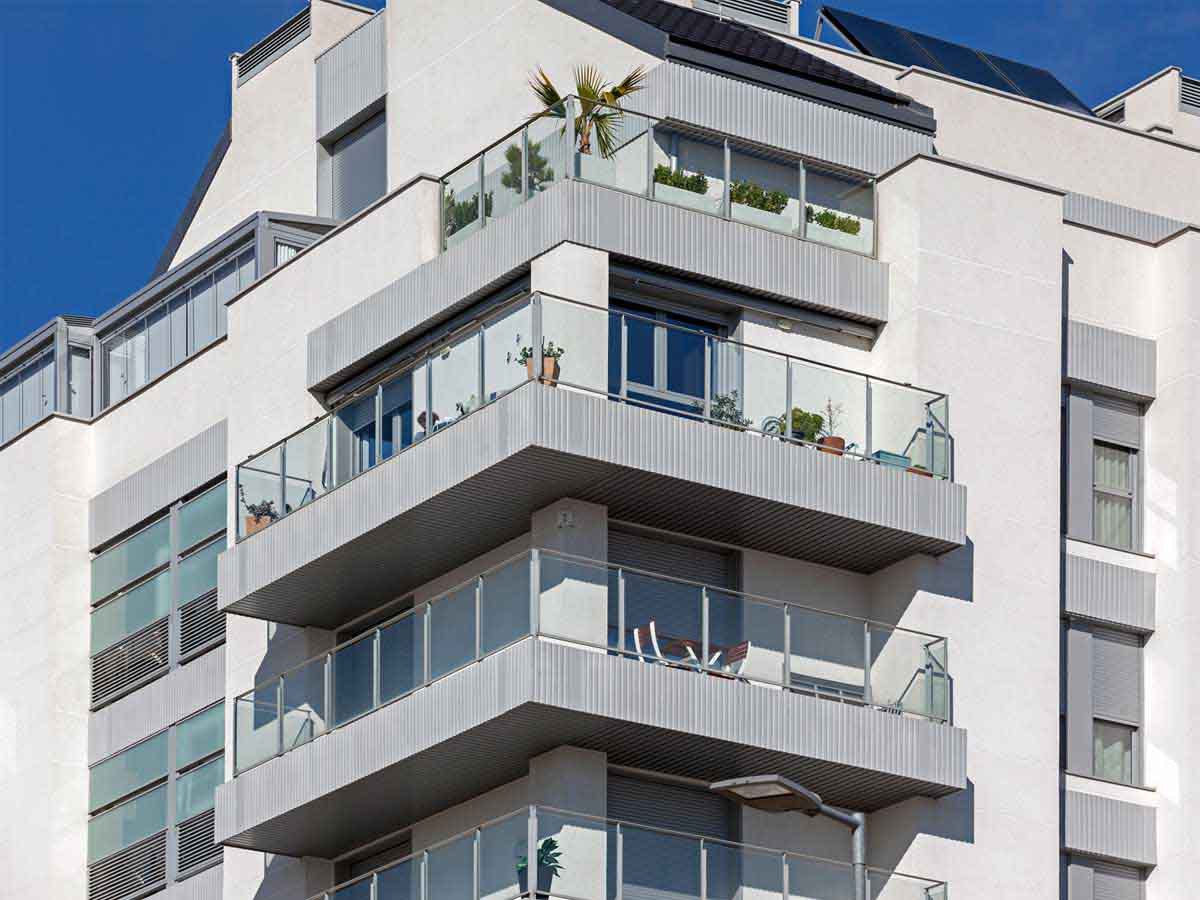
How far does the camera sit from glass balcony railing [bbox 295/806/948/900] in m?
39.4

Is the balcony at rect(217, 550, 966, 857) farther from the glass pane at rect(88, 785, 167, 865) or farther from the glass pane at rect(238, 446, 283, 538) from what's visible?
the glass pane at rect(88, 785, 167, 865)

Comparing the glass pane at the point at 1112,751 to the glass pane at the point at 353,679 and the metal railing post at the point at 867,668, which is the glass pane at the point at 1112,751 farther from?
the glass pane at the point at 353,679

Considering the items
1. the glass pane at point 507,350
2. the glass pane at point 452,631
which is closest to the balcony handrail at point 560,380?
the glass pane at point 507,350

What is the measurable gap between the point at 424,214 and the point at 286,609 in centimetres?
506

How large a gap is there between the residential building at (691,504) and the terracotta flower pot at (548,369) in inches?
3.1

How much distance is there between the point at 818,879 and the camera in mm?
40594

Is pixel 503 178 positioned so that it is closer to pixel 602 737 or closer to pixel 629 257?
pixel 629 257

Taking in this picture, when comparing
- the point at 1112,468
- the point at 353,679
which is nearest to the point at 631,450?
the point at 353,679

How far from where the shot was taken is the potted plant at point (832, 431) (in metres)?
42.2

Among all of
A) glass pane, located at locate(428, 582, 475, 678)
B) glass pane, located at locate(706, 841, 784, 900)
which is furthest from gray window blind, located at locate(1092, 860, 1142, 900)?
glass pane, located at locate(428, 582, 475, 678)

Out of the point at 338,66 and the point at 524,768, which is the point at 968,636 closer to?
the point at 524,768

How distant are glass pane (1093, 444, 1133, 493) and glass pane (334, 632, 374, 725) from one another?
9.09 metres

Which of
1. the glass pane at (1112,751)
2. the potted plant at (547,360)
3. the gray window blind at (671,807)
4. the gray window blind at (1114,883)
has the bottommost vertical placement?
the gray window blind at (1114,883)

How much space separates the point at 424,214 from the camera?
147 ft
